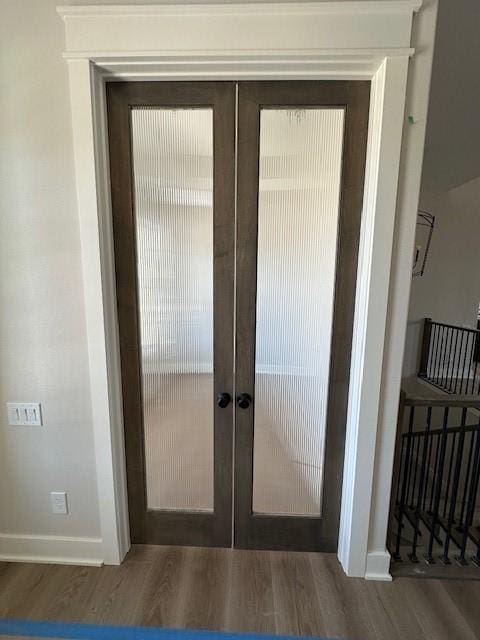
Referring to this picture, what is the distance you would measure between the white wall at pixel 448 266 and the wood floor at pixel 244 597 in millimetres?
4446

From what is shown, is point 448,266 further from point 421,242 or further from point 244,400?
point 244,400

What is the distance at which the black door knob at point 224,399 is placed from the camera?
5.17ft

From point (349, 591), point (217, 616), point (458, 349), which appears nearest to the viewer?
point (217, 616)

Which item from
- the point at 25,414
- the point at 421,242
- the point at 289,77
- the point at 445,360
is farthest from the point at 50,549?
the point at 421,242

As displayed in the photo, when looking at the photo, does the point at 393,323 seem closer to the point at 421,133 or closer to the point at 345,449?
the point at 345,449

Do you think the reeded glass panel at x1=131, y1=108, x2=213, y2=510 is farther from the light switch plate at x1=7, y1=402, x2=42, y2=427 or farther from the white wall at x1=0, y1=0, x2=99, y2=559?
the light switch plate at x1=7, y1=402, x2=42, y2=427

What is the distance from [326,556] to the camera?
1.70m

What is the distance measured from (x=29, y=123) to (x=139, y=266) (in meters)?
0.75

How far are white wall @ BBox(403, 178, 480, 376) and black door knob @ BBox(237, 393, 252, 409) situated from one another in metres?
4.73

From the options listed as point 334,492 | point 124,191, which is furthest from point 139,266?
point 334,492

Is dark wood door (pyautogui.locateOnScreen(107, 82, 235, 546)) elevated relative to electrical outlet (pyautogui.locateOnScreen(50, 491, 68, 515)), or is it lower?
elevated

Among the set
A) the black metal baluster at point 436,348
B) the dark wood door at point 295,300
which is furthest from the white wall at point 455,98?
the black metal baluster at point 436,348

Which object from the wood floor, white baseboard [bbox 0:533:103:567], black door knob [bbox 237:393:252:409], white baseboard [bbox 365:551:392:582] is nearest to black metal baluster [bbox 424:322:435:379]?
the wood floor

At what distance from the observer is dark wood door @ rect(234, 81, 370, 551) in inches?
55.3
